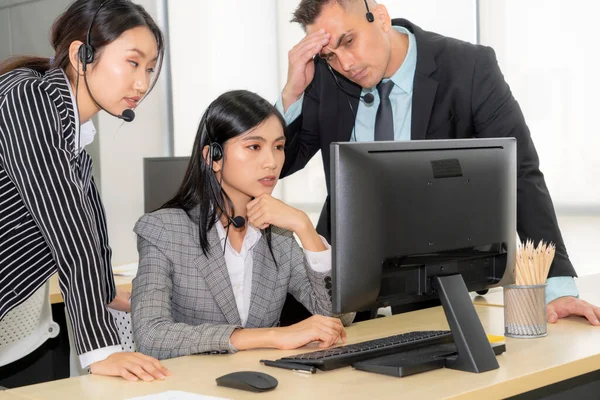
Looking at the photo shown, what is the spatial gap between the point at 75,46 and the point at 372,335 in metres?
0.89

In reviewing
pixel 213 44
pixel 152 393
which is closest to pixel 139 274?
pixel 152 393

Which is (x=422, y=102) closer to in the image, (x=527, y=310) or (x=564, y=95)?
(x=527, y=310)

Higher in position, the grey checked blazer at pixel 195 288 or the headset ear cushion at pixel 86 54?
the headset ear cushion at pixel 86 54

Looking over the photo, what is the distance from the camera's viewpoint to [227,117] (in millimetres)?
1982

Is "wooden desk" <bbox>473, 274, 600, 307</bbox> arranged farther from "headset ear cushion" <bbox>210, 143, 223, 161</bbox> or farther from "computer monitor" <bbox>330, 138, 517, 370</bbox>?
"headset ear cushion" <bbox>210, 143, 223, 161</bbox>

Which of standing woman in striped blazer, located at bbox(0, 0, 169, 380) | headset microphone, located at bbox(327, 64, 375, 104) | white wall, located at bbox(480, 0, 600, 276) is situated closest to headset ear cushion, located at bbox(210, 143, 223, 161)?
standing woman in striped blazer, located at bbox(0, 0, 169, 380)

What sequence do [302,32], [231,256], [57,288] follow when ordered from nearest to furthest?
1. [231,256]
2. [57,288]
3. [302,32]

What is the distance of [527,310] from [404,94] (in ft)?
2.37

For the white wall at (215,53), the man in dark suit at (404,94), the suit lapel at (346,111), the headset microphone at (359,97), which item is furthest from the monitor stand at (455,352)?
the white wall at (215,53)

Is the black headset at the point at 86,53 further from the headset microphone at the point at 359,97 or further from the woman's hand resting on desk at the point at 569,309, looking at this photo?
the woman's hand resting on desk at the point at 569,309

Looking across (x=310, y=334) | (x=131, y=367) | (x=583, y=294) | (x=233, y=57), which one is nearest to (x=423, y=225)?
(x=310, y=334)

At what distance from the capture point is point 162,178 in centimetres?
305

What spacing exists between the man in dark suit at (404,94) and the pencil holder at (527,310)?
0.17 meters

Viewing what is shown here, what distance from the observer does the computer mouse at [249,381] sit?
1.29 m
